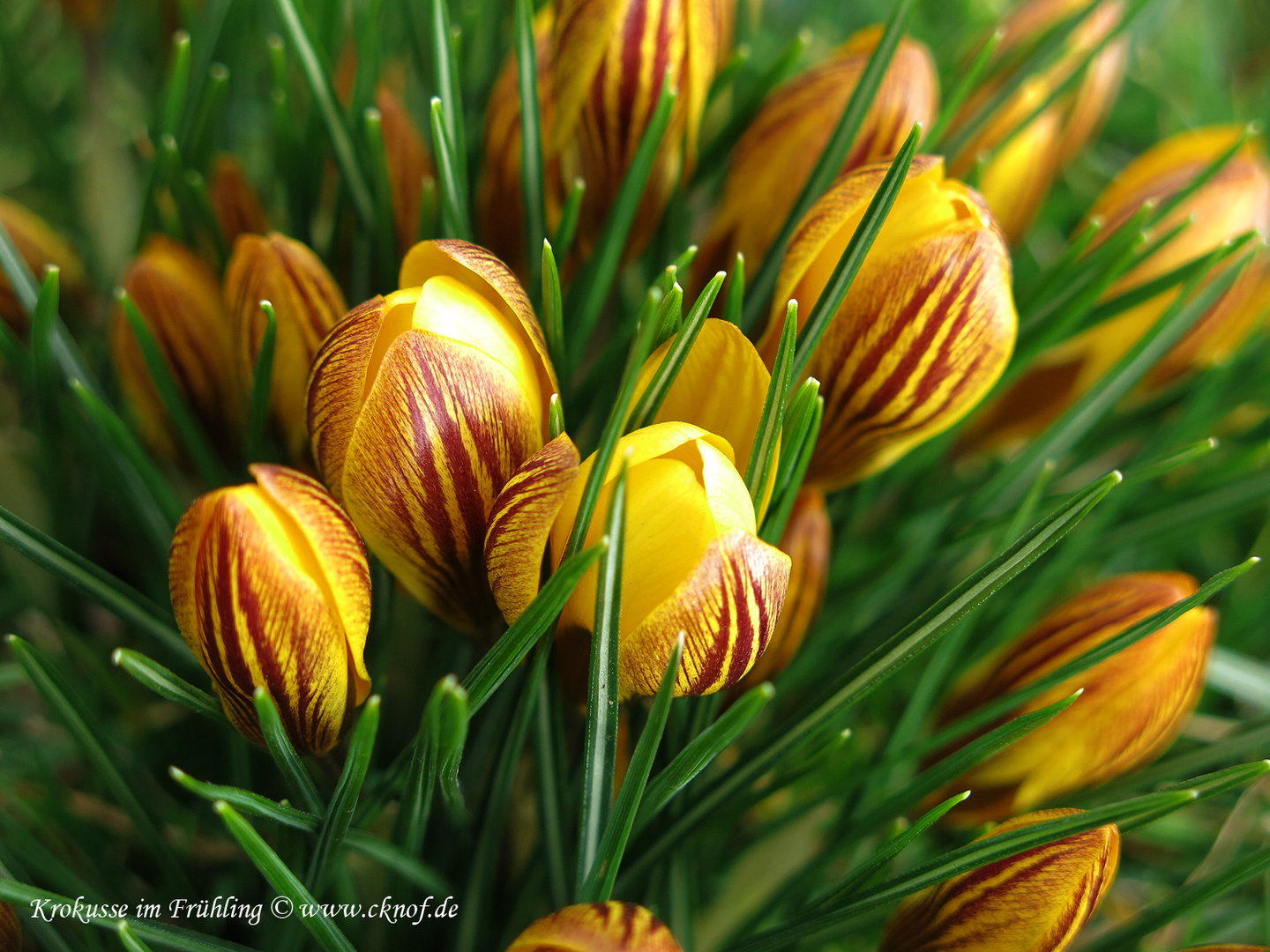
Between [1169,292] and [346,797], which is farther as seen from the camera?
[1169,292]

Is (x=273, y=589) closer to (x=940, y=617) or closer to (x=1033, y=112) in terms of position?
Result: (x=940, y=617)

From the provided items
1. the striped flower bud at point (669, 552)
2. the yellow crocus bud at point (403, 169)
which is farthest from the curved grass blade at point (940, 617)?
the yellow crocus bud at point (403, 169)

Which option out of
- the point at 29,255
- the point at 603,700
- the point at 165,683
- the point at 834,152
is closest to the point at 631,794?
the point at 603,700

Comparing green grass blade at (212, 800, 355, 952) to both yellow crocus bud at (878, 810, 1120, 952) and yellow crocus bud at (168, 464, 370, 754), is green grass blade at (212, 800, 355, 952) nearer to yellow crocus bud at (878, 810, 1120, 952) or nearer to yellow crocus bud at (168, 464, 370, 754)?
yellow crocus bud at (168, 464, 370, 754)

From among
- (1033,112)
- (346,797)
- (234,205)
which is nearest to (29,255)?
(234,205)

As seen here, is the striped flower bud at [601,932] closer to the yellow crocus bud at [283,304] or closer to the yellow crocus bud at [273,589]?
the yellow crocus bud at [273,589]

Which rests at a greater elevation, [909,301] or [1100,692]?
[909,301]
